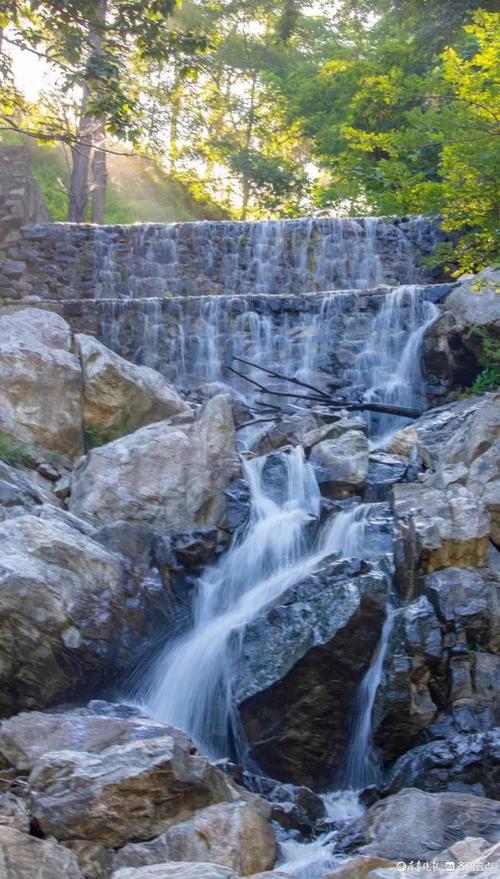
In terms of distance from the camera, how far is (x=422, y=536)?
722 cm

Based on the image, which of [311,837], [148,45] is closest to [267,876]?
[311,837]

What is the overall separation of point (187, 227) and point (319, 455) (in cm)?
813

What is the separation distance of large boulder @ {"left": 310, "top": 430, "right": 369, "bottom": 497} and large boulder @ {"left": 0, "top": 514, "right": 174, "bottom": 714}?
2353 mm

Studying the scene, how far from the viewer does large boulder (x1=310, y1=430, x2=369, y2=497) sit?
9125mm

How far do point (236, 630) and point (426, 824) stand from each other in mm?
2785

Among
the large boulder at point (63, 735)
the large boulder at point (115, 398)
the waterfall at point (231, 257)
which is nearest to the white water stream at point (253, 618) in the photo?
the large boulder at point (63, 735)

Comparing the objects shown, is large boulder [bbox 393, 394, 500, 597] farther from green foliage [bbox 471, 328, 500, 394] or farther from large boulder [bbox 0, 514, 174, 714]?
green foliage [bbox 471, 328, 500, 394]

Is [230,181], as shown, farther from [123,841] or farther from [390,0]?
[123,841]

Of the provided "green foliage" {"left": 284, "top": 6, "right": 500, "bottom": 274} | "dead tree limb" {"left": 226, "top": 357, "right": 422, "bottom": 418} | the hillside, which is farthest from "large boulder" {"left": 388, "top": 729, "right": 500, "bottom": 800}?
the hillside

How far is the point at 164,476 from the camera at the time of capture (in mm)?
8898

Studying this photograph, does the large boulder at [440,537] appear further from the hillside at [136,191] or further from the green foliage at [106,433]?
the hillside at [136,191]

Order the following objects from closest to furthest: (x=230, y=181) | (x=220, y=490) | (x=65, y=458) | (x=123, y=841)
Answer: (x=123, y=841), (x=220, y=490), (x=65, y=458), (x=230, y=181)

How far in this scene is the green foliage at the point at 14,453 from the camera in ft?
29.4

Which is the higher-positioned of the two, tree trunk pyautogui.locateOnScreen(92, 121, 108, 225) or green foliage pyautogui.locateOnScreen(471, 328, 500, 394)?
tree trunk pyautogui.locateOnScreen(92, 121, 108, 225)
